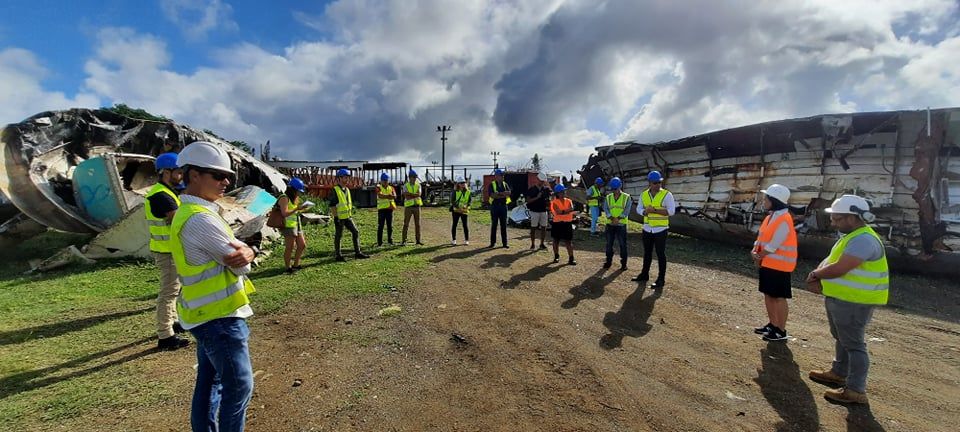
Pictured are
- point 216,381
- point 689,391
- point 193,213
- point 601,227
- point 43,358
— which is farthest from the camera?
point 601,227

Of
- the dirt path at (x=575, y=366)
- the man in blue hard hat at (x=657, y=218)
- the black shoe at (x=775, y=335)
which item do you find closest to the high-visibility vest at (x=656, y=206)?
the man in blue hard hat at (x=657, y=218)

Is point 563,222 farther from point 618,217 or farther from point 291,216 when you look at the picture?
point 291,216

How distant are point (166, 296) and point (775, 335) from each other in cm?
597

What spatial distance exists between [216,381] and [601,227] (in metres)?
12.2

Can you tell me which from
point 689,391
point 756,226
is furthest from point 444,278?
point 756,226

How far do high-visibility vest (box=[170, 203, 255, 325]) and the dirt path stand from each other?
3.89 ft

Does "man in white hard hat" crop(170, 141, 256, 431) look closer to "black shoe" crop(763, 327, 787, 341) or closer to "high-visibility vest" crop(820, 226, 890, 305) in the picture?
"high-visibility vest" crop(820, 226, 890, 305)

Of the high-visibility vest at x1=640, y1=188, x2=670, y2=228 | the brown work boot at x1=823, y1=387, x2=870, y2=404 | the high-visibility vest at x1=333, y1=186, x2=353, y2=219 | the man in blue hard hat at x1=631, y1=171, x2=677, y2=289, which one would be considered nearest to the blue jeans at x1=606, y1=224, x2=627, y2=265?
the man in blue hard hat at x1=631, y1=171, x2=677, y2=289

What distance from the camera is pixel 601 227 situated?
13.3 metres

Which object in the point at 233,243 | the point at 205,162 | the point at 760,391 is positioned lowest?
the point at 760,391

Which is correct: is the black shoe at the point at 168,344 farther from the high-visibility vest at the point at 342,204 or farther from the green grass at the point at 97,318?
the high-visibility vest at the point at 342,204

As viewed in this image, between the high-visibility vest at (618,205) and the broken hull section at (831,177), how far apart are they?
103 inches

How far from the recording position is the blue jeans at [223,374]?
205 cm

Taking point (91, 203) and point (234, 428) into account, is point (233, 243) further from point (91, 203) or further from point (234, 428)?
point (91, 203)
